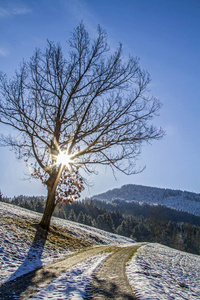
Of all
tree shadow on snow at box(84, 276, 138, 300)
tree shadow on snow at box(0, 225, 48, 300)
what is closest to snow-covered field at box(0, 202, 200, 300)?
tree shadow on snow at box(0, 225, 48, 300)

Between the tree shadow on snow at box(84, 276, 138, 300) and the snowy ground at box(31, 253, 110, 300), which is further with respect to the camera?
the tree shadow on snow at box(84, 276, 138, 300)

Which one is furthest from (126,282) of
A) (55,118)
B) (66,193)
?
(55,118)

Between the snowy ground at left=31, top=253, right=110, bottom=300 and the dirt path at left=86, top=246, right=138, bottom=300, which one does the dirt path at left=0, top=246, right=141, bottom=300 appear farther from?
the snowy ground at left=31, top=253, right=110, bottom=300

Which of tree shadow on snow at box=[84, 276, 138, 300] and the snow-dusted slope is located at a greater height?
tree shadow on snow at box=[84, 276, 138, 300]

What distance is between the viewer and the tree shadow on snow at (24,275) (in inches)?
173

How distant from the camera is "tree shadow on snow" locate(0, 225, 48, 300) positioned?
4.41 m

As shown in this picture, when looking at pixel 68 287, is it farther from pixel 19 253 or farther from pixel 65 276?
pixel 19 253

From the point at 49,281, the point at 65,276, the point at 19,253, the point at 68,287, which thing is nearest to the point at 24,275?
the point at 49,281

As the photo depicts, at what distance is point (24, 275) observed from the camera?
19.5 feet

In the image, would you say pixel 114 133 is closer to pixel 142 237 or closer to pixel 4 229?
pixel 4 229

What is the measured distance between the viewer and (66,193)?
13344mm

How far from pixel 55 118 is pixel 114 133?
438 cm

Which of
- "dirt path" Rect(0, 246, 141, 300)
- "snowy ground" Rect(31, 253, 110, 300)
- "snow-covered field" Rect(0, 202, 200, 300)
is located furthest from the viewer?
"snow-covered field" Rect(0, 202, 200, 300)

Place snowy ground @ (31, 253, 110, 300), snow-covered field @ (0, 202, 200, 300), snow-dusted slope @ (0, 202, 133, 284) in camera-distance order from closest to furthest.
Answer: snowy ground @ (31, 253, 110, 300) < snow-covered field @ (0, 202, 200, 300) < snow-dusted slope @ (0, 202, 133, 284)
